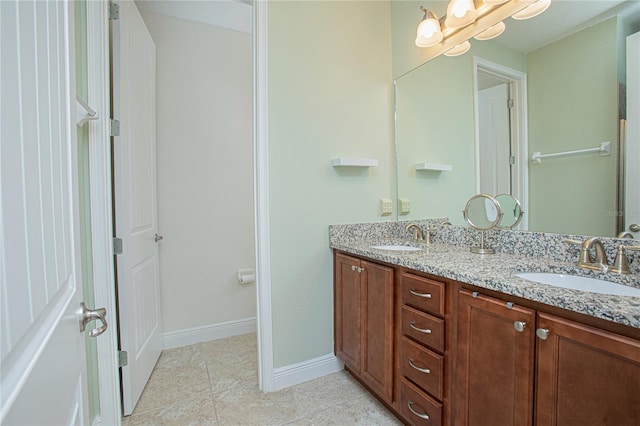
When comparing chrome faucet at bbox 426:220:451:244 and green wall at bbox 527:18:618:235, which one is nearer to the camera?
green wall at bbox 527:18:618:235

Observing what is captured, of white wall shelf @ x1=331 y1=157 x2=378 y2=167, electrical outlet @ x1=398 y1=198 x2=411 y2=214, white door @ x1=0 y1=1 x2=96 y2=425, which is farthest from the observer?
electrical outlet @ x1=398 y1=198 x2=411 y2=214

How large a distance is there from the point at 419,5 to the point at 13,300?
239cm

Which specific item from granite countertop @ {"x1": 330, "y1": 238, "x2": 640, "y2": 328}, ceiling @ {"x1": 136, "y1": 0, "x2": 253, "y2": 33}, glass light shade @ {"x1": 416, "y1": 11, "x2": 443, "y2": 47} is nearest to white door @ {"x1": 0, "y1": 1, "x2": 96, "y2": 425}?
granite countertop @ {"x1": 330, "y1": 238, "x2": 640, "y2": 328}

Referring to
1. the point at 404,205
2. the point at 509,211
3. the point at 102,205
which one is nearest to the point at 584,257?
the point at 509,211

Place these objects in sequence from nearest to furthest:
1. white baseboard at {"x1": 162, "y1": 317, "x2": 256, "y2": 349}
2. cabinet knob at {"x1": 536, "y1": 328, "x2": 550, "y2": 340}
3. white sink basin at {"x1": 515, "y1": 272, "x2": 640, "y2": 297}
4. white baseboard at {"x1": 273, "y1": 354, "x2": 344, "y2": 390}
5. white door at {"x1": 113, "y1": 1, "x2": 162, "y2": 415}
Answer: cabinet knob at {"x1": 536, "y1": 328, "x2": 550, "y2": 340} → white sink basin at {"x1": 515, "y1": 272, "x2": 640, "y2": 297} → white door at {"x1": 113, "y1": 1, "x2": 162, "y2": 415} → white baseboard at {"x1": 273, "y1": 354, "x2": 344, "y2": 390} → white baseboard at {"x1": 162, "y1": 317, "x2": 256, "y2": 349}

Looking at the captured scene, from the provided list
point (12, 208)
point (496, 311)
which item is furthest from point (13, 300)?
point (496, 311)

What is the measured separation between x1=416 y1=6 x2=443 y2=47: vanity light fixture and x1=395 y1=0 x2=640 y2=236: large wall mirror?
0.12 metres

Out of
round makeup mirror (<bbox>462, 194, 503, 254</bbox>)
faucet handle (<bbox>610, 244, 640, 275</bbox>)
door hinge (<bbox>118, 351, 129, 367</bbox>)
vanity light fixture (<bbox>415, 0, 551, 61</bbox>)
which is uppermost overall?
vanity light fixture (<bbox>415, 0, 551, 61</bbox>)

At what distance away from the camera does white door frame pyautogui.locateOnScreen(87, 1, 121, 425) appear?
51.8 inches

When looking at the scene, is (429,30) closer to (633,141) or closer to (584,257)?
(633,141)

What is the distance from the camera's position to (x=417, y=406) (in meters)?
1.26

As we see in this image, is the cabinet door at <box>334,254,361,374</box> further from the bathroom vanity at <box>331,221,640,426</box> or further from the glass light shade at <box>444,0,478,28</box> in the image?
the glass light shade at <box>444,0,478,28</box>

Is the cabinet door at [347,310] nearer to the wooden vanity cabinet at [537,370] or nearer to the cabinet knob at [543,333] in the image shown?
the wooden vanity cabinet at [537,370]

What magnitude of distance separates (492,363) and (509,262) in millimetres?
451
